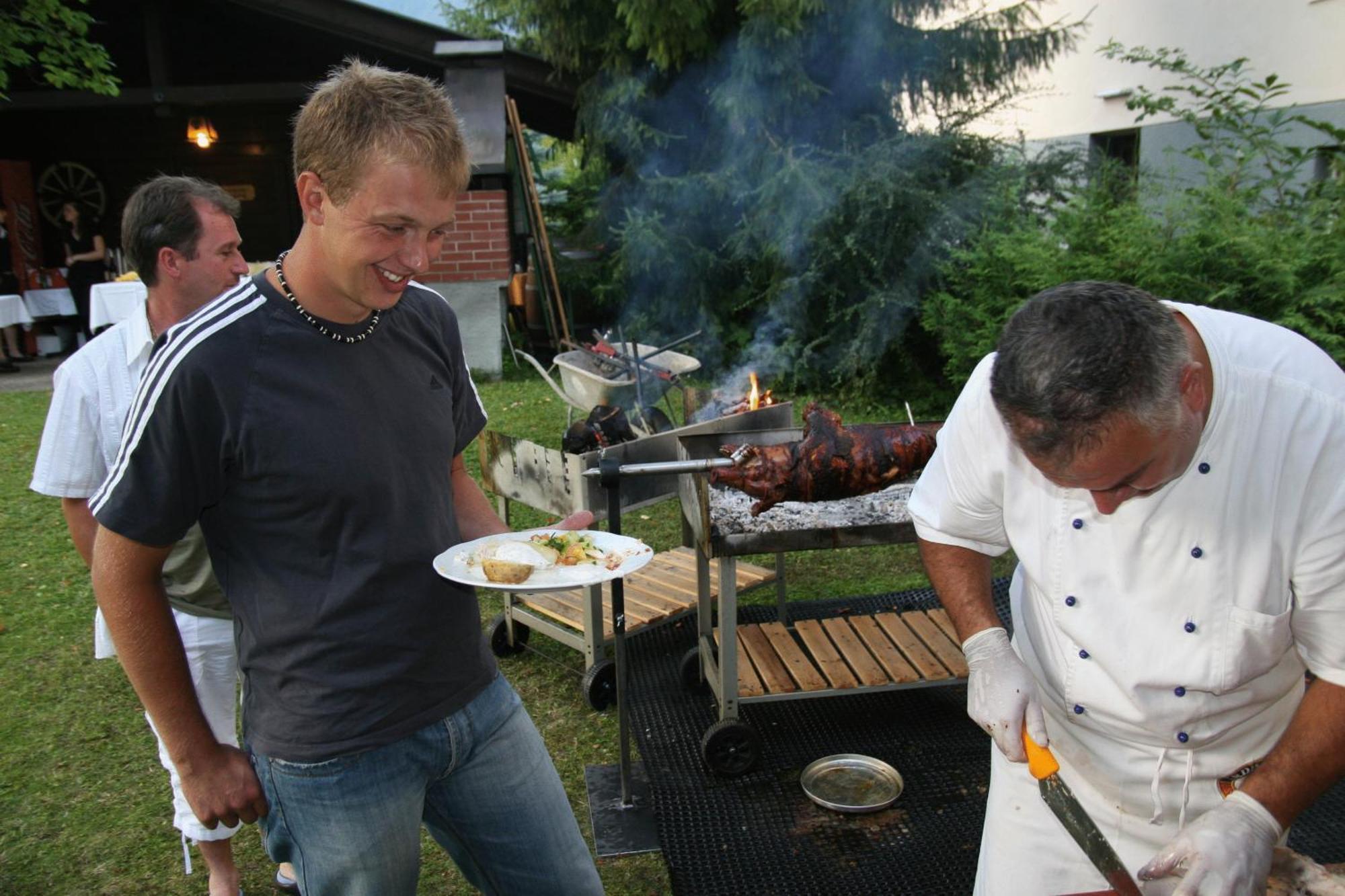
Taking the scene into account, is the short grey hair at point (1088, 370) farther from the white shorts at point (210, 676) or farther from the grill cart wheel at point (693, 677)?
the grill cart wheel at point (693, 677)

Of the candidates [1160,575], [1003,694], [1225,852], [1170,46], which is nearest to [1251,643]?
[1160,575]

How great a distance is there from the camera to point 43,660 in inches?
193


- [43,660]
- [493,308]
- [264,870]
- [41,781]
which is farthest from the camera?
[493,308]

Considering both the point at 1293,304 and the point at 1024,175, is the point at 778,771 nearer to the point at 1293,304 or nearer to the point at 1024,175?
the point at 1293,304

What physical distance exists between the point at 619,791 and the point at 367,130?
2.83 m

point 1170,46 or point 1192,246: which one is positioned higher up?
point 1170,46

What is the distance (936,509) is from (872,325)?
7.41m

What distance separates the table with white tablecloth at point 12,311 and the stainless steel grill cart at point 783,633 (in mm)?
11352

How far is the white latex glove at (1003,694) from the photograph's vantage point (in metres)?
2.01

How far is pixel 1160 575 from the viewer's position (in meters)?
1.85

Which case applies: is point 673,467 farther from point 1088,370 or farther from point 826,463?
point 1088,370

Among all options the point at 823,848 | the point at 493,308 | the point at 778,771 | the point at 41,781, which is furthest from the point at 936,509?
the point at 493,308

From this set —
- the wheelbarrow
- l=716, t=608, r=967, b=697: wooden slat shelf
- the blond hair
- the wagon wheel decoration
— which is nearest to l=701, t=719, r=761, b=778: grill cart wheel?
l=716, t=608, r=967, b=697: wooden slat shelf

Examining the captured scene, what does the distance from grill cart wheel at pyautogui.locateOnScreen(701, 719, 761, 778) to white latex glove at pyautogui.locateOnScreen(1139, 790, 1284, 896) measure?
2.16m
